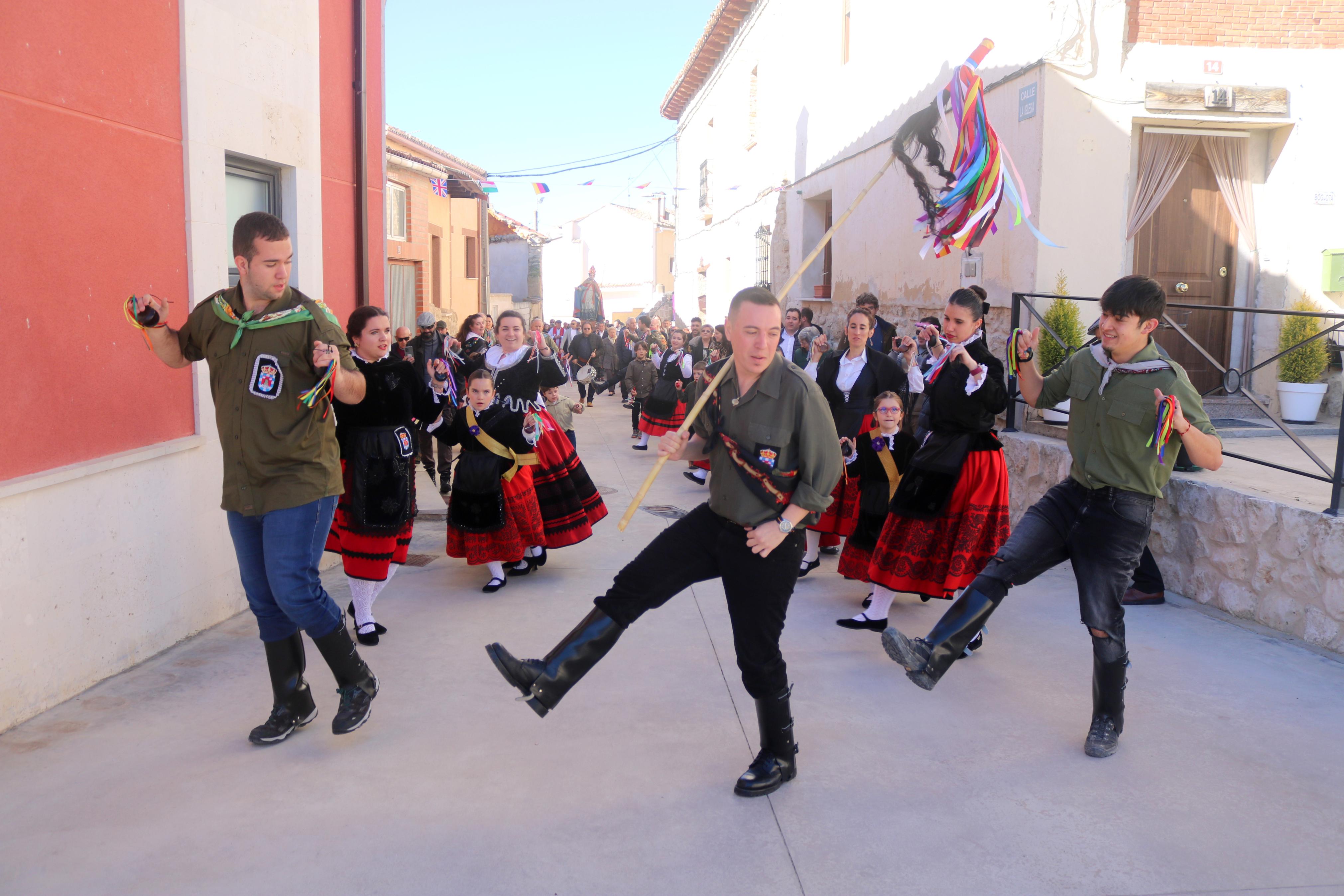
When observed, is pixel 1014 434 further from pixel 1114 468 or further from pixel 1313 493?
pixel 1114 468

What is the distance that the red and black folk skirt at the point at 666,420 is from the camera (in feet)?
33.7

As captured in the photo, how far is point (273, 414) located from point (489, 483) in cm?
236

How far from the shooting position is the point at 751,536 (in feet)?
10.2

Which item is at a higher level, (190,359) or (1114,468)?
(190,359)

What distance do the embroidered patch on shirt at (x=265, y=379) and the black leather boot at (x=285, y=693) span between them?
2.95ft

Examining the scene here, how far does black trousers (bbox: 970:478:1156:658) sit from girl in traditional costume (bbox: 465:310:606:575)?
300 centimetres

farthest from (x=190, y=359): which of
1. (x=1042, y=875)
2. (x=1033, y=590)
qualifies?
(x=1033, y=590)

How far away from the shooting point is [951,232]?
4074 mm

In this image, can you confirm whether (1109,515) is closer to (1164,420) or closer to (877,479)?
(1164,420)

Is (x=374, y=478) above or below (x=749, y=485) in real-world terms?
below

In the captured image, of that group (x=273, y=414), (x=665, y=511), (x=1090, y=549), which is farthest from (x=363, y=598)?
(x=665, y=511)

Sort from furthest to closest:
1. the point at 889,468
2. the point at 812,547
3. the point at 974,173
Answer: the point at 812,547 → the point at 889,468 → the point at 974,173

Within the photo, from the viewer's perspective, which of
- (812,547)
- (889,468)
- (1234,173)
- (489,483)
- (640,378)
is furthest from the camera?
(640,378)

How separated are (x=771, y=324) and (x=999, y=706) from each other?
1958mm
